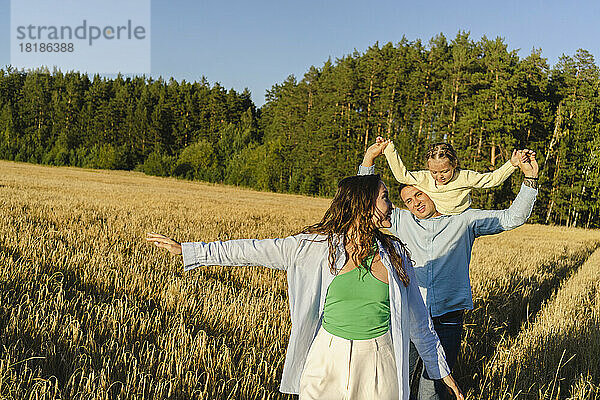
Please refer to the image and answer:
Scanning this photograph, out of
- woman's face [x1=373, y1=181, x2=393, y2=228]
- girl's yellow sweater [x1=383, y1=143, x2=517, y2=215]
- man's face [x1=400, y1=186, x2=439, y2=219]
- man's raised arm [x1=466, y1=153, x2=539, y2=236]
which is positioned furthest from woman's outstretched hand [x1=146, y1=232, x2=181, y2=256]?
man's raised arm [x1=466, y1=153, x2=539, y2=236]

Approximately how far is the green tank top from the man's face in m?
1.05

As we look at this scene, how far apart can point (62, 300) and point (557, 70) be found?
49.7m

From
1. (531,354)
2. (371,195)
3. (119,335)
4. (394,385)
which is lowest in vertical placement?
(531,354)

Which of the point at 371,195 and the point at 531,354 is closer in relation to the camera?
the point at 371,195

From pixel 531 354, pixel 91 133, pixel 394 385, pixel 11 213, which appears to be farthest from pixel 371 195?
pixel 91 133

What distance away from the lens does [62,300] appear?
483cm

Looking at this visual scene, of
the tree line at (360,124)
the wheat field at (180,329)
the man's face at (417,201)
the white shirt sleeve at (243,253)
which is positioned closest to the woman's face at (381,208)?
the white shirt sleeve at (243,253)

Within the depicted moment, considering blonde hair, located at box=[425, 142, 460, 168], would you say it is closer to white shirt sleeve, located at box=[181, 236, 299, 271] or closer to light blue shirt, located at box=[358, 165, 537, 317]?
light blue shirt, located at box=[358, 165, 537, 317]

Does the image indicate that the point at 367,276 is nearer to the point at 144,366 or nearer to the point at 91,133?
the point at 144,366

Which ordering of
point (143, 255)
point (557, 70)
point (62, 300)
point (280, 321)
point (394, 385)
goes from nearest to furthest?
1. point (394, 385)
2. point (62, 300)
3. point (280, 321)
4. point (143, 255)
5. point (557, 70)

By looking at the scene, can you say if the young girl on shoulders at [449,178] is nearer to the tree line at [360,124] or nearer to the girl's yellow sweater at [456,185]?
the girl's yellow sweater at [456,185]

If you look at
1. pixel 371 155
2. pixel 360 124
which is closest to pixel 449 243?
pixel 371 155

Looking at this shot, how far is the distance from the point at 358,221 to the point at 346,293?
36cm

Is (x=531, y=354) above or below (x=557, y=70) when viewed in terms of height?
below
